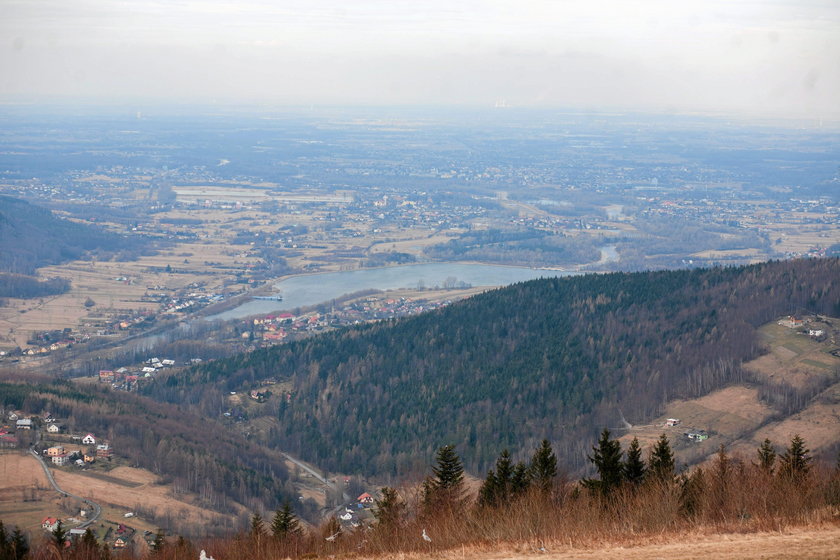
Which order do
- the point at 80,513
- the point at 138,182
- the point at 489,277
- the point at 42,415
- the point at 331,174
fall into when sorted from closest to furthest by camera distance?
the point at 80,513 < the point at 42,415 < the point at 489,277 < the point at 138,182 < the point at 331,174

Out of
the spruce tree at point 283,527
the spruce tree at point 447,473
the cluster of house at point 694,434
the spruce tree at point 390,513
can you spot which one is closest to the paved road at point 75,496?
the spruce tree at point 283,527

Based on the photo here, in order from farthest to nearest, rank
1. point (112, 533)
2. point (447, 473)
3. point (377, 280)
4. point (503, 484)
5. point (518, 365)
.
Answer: point (377, 280) → point (518, 365) → point (112, 533) → point (503, 484) → point (447, 473)

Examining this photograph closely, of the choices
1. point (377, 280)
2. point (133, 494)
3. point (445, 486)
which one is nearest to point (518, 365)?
point (133, 494)

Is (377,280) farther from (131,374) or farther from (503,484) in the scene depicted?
(503,484)

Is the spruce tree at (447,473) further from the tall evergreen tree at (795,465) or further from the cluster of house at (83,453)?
the cluster of house at (83,453)

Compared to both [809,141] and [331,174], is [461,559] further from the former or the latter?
[809,141]

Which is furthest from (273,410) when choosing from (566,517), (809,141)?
(809,141)
